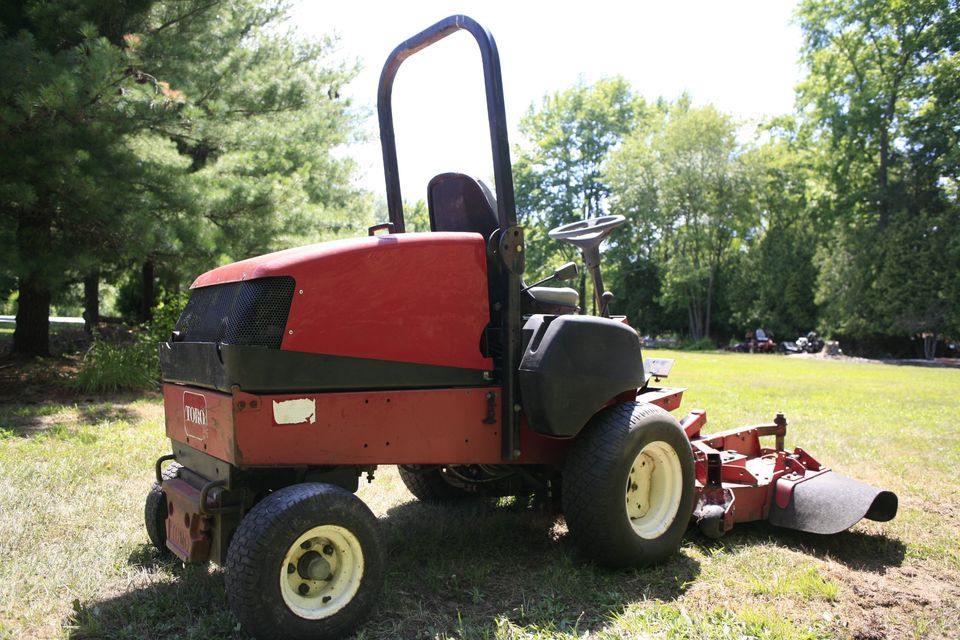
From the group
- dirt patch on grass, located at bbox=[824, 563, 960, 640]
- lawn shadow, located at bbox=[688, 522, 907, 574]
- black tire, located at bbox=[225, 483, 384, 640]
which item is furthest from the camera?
lawn shadow, located at bbox=[688, 522, 907, 574]

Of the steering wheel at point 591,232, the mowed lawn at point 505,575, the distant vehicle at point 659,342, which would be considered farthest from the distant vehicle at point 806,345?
the steering wheel at point 591,232

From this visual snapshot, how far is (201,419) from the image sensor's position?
9.10 ft

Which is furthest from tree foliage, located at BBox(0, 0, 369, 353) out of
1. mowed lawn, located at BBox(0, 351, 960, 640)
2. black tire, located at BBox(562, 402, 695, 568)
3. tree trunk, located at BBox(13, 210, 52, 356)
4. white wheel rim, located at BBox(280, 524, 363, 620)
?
black tire, located at BBox(562, 402, 695, 568)

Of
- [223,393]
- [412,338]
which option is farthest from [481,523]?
[223,393]

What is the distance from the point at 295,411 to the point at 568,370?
1220mm

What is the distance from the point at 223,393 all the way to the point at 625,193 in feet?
117

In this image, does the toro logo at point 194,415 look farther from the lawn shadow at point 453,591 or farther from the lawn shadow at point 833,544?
the lawn shadow at point 833,544

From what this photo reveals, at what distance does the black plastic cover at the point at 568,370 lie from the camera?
3.09 metres

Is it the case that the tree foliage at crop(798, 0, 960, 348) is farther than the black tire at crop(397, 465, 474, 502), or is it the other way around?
the tree foliage at crop(798, 0, 960, 348)

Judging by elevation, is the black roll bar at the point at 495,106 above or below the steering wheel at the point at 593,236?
above

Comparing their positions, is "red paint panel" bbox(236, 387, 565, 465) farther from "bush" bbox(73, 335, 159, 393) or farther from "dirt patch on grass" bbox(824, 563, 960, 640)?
"bush" bbox(73, 335, 159, 393)

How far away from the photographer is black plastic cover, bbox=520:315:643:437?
3.09m

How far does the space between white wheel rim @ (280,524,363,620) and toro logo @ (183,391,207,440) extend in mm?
638

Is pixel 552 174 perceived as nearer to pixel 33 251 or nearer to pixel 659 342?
pixel 659 342
